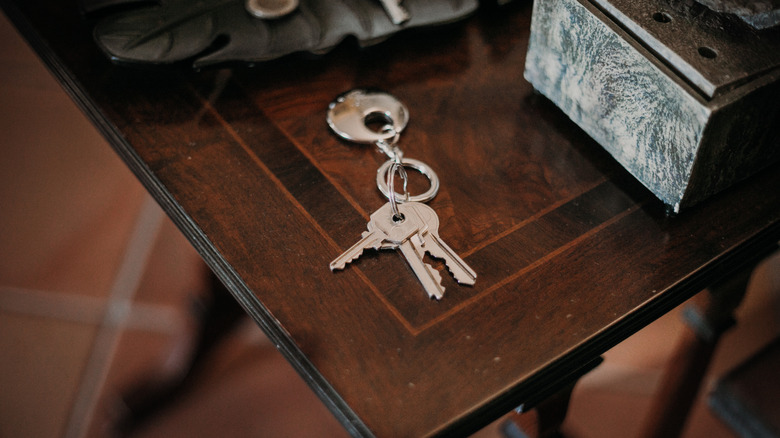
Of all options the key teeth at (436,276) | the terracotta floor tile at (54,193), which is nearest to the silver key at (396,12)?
the key teeth at (436,276)

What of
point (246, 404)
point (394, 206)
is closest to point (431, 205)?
point (394, 206)

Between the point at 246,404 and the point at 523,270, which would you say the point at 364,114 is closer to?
the point at 523,270

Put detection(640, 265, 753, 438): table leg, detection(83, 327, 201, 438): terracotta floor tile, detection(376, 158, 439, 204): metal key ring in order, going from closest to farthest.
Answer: detection(376, 158, 439, 204): metal key ring < detection(640, 265, 753, 438): table leg < detection(83, 327, 201, 438): terracotta floor tile

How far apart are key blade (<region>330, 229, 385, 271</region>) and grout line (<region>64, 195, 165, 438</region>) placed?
2.69 feet

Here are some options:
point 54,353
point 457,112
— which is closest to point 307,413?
point 54,353

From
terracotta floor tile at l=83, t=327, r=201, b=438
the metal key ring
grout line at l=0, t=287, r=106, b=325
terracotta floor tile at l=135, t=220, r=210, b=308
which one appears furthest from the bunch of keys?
grout line at l=0, t=287, r=106, b=325

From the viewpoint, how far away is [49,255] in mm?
1410

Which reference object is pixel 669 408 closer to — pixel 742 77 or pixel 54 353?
pixel 742 77

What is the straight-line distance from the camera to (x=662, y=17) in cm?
61

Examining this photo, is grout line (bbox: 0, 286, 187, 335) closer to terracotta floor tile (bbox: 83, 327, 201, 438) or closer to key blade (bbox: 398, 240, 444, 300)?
terracotta floor tile (bbox: 83, 327, 201, 438)

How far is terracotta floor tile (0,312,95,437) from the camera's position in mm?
1214

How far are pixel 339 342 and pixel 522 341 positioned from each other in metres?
0.13

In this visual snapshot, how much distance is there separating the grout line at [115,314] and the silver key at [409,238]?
0.83m

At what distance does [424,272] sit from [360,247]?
56 mm
